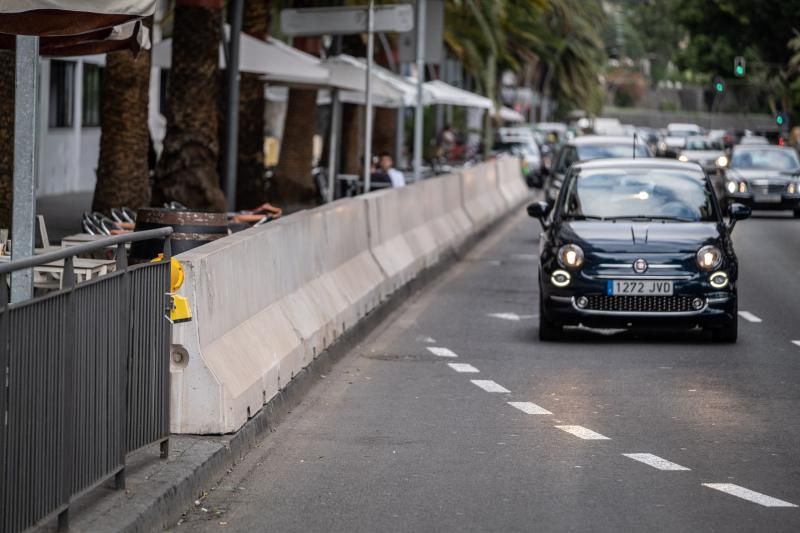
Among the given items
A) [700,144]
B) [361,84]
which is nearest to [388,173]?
[361,84]

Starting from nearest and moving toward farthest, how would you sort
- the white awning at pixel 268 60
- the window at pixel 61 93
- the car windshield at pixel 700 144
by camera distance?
the white awning at pixel 268 60, the window at pixel 61 93, the car windshield at pixel 700 144

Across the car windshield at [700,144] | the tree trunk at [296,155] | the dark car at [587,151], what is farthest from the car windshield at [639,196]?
the car windshield at [700,144]

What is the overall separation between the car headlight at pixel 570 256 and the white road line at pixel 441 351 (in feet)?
4.10

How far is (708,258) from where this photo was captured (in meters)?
14.0

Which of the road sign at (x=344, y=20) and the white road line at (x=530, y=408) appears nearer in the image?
the white road line at (x=530, y=408)

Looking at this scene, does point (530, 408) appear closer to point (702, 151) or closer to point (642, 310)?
point (642, 310)

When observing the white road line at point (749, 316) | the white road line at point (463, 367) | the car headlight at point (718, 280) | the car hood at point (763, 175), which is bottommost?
the white road line at point (463, 367)

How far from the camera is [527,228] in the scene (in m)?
31.7

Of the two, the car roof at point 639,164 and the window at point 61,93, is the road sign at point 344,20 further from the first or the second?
the window at point 61,93

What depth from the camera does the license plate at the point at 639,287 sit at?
45.5 feet

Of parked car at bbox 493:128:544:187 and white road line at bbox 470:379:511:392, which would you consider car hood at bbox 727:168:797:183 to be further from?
white road line at bbox 470:379:511:392

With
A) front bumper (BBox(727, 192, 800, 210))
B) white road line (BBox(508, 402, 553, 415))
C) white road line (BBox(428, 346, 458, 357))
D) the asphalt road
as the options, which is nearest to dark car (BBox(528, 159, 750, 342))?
the asphalt road

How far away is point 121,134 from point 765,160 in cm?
2028

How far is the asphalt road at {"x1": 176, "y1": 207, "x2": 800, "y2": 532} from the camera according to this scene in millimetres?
7648
